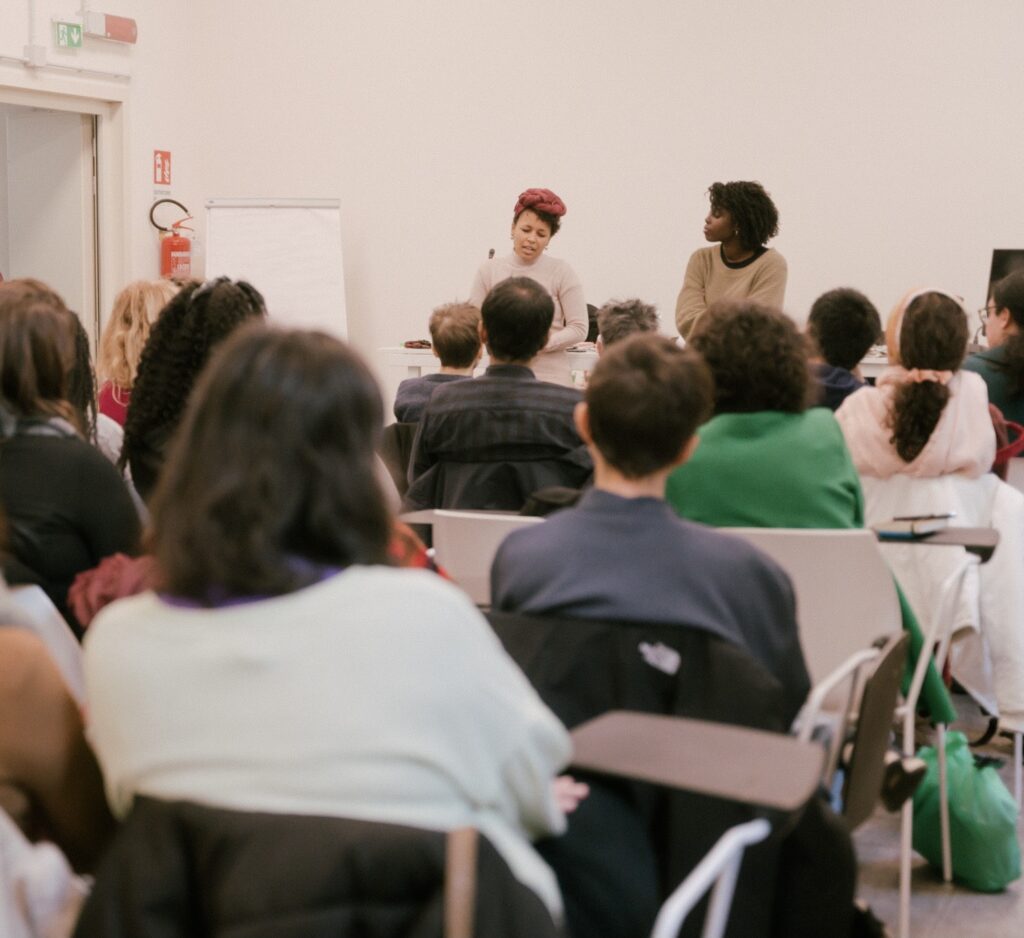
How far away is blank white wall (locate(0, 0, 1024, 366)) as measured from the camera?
6715 mm

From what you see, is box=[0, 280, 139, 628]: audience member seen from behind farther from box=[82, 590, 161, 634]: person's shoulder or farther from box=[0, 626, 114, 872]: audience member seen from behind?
box=[82, 590, 161, 634]: person's shoulder

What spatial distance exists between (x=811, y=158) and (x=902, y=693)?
491 centimetres

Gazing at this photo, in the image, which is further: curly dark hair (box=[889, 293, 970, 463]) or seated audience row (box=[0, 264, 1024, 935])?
curly dark hair (box=[889, 293, 970, 463])

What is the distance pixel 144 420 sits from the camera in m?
2.63

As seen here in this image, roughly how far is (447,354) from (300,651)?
2.84 metres

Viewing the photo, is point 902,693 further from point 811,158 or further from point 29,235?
point 29,235

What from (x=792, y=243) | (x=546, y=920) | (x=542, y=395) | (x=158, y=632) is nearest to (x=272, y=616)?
(x=158, y=632)

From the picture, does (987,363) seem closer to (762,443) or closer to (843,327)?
(843,327)

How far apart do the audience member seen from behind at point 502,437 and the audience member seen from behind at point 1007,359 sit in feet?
4.93

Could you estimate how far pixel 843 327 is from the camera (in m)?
3.66

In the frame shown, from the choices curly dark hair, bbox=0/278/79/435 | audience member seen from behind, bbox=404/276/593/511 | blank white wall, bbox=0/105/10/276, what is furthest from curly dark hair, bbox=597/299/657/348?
blank white wall, bbox=0/105/10/276

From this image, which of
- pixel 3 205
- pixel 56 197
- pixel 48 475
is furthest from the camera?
pixel 3 205

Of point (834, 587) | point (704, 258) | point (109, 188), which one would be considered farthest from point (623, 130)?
point (834, 587)

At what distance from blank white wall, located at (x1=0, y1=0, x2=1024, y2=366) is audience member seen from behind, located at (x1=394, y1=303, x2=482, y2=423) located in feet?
11.6
